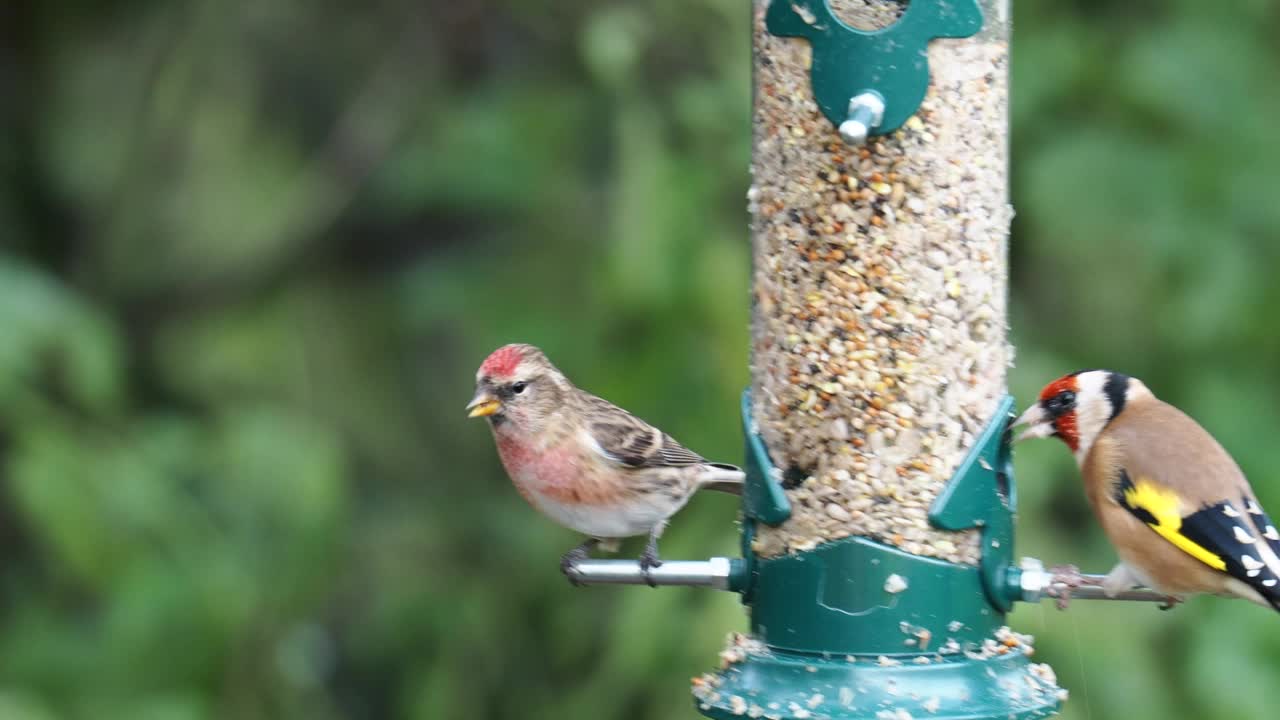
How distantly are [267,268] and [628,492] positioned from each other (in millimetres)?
2503

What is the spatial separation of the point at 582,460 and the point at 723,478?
0.39 m

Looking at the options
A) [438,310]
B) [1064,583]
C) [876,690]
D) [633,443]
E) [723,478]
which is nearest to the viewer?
[876,690]

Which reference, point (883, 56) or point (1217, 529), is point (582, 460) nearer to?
point (883, 56)

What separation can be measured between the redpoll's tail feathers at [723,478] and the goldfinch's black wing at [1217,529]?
1.00 metres

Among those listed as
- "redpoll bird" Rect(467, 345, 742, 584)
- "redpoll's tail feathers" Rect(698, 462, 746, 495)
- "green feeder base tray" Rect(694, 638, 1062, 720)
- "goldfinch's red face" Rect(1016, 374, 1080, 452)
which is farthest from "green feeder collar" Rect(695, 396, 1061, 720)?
"redpoll bird" Rect(467, 345, 742, 584)

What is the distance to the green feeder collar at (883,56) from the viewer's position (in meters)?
4.30

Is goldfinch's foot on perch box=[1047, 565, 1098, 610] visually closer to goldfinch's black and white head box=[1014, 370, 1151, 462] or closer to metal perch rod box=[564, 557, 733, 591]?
goldfinch's black and white head box=[1014, 370, 1151, 462]

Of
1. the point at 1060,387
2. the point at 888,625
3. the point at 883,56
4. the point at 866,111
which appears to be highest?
the point at 883,56

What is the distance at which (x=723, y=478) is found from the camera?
16.4 feet

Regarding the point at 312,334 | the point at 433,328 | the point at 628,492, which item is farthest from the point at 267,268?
the point at 628,492

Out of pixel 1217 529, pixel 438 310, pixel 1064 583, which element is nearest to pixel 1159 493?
pixel 1217 529

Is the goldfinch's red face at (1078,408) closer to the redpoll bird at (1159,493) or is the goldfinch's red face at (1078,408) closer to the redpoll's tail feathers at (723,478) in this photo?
the redpoll bird at (1159,493)

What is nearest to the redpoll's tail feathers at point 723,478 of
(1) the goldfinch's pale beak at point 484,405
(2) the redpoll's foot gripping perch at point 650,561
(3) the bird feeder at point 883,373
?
(2) the redpoll's foot gripping perch at point 650,561

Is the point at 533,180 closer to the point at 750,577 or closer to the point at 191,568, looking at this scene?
the point at 191,568
